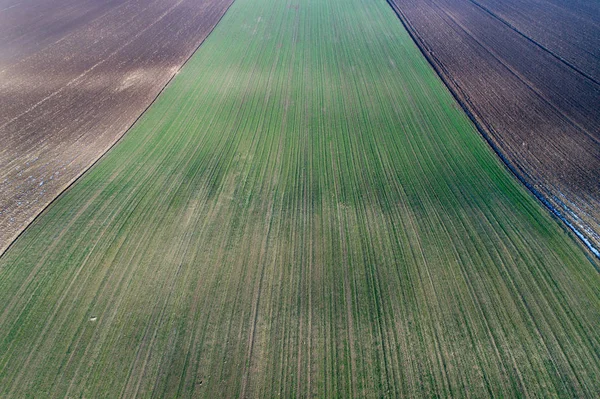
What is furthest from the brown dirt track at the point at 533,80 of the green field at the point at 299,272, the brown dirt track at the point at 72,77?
the brown dirt track at the point at 72,77

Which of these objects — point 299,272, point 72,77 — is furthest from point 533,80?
point 72,77

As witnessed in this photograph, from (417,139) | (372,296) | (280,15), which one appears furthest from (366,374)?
(280,15)

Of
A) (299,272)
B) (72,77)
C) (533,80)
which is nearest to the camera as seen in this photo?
(299,272)

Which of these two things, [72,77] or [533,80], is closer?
[533,80]

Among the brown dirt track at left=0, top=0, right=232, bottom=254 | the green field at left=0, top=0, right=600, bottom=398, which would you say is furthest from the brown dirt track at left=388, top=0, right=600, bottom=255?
the brown dirt track at left=0, top=0, right=232, bottom=254

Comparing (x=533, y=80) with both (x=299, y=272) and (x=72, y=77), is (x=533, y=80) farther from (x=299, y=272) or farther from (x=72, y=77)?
(x=72, y=77)

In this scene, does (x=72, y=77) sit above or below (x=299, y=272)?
above
